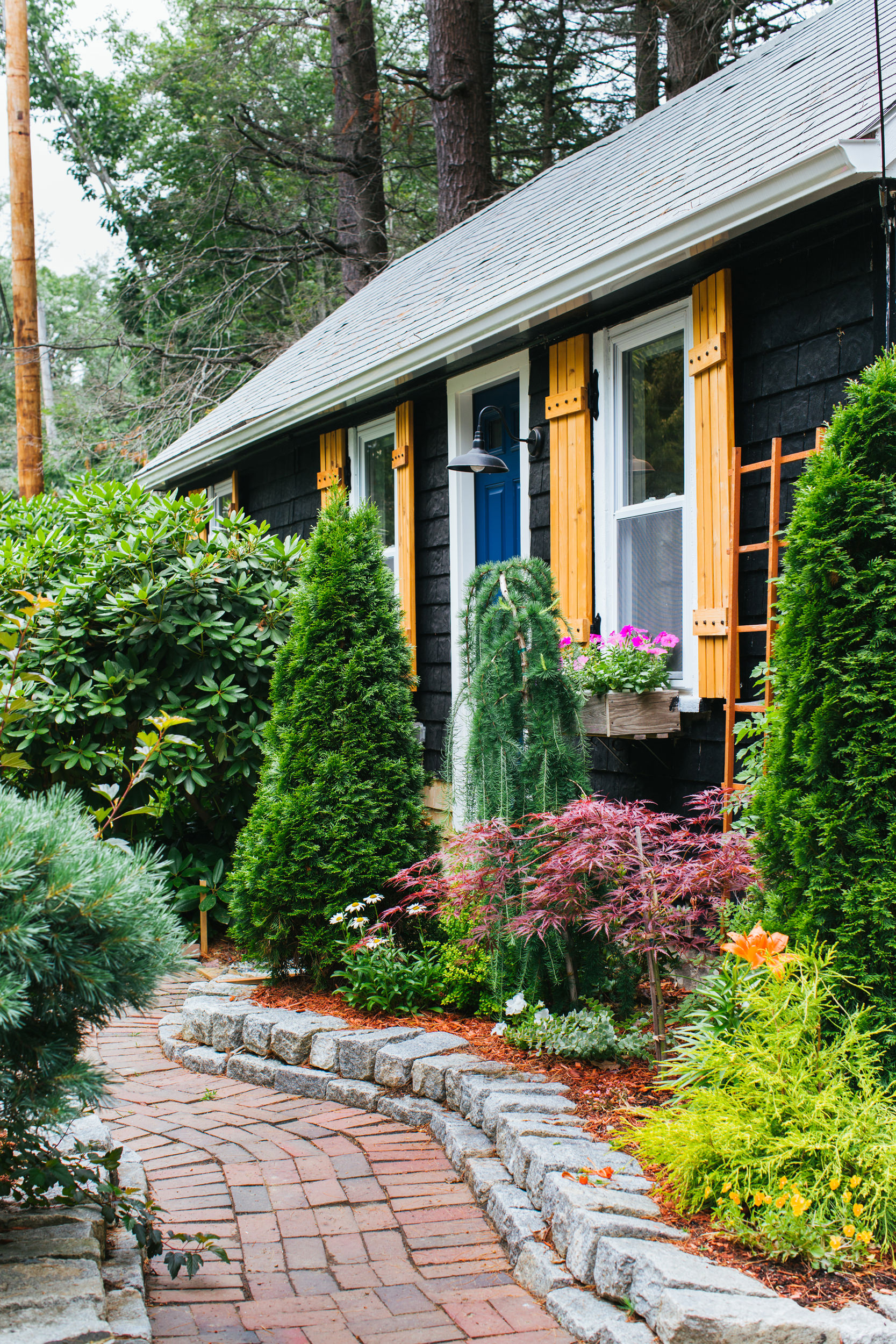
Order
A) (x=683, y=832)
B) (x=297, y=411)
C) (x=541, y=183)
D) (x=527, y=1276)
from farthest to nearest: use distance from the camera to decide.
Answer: (x=541, y=183) → (x=297, y=411) → (x=683, y=832) → (x=527, y=1276)

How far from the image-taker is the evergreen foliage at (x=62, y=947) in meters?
2.11

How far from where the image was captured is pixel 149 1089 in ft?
13.6

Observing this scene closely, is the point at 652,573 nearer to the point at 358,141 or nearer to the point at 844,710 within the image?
the point at 844,710

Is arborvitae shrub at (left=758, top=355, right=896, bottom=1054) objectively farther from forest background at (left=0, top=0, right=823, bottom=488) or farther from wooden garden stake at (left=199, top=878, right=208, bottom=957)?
forest background at (left=0, top=0, right=823, bottom=488)

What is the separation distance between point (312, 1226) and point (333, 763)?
2.04 meters

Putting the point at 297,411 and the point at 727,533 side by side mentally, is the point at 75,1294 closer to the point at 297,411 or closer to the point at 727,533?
the point at 727,533

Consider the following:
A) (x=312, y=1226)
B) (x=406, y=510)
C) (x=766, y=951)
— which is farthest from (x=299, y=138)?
(x=312, y=1226)

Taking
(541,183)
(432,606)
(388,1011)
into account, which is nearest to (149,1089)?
(388,1011)

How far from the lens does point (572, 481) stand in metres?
5.72

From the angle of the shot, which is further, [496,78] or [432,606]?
[496,78]

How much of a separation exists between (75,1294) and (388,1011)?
2.30m

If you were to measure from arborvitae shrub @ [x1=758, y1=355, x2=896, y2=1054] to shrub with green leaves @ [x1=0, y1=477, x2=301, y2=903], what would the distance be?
11.4 ft

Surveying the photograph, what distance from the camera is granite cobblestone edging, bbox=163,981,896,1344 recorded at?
2170 mm

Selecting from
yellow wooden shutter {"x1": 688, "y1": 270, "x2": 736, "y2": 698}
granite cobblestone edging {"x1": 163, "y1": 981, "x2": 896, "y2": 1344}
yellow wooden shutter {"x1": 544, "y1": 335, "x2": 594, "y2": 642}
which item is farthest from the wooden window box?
granite cobblestone edging {"x1": 163, "y1": 981, "x2": 896, "y2": 1344}
